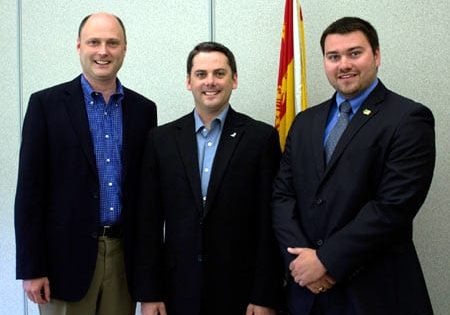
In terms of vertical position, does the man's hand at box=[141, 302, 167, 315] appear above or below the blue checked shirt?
below

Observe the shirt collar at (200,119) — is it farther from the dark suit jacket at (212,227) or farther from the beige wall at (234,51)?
the beige wall at (234,51)

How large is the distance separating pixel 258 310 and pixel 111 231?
69 cm

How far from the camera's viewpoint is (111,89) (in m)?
2.21

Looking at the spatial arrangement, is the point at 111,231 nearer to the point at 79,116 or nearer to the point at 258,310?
the point at 79,116

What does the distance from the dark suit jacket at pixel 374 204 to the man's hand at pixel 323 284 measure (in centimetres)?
5

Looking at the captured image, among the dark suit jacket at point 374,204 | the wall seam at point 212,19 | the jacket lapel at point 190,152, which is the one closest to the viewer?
the dark suit jacket at point 374,204

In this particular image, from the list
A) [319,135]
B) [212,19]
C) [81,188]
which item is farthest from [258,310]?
[212,19]

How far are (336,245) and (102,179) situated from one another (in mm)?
993

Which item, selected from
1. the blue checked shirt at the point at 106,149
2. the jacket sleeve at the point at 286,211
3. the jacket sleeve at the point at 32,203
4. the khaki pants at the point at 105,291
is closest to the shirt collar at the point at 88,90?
the blue checked shirt at the point at 106,149

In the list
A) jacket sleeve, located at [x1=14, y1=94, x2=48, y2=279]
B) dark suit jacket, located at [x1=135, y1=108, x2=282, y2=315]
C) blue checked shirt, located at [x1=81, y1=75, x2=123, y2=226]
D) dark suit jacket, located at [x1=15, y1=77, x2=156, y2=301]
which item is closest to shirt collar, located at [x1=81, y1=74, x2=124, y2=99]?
blue checked shirt, located at [x1=81, y1=75, x2=123, y2=226]

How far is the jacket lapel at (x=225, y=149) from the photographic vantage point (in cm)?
196

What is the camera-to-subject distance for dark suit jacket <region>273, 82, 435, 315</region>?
1.66 m

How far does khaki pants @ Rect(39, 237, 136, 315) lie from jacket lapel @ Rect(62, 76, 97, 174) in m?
0.36

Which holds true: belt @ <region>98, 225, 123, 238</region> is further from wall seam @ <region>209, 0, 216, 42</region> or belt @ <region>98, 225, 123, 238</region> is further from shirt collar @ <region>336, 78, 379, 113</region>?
wall seam @ <region>209, 0, 216, 42</region>
